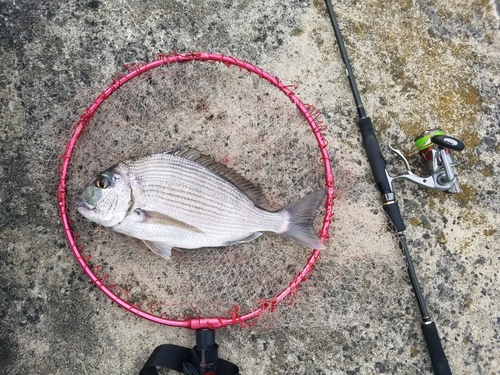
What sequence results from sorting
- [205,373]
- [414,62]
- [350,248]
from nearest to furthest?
[205,373], [350,248], [414,62]

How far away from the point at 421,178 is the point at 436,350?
3.55ft

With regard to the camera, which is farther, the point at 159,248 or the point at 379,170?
the point at 379,170

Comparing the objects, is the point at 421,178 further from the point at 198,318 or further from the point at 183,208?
the point at 198,318

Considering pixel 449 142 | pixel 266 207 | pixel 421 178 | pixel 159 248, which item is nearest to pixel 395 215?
pixel 421 178

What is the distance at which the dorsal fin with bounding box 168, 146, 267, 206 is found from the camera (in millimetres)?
2771

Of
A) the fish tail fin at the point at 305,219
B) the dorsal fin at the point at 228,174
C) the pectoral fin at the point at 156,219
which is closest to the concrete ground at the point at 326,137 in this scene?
the dorsal fin at the point at 228,174

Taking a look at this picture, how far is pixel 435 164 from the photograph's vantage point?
3.00m

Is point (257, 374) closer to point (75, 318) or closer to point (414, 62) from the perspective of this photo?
point (75, 318)

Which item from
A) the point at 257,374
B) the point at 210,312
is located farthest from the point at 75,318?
the point at 257,374

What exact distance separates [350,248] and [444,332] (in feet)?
2.78

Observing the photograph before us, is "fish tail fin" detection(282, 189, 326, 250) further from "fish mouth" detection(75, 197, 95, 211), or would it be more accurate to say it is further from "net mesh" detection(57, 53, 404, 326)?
"fish mouth" detection(75, 197, 95, 211)

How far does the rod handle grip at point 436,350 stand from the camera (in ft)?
9.69

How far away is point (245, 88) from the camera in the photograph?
3072mm

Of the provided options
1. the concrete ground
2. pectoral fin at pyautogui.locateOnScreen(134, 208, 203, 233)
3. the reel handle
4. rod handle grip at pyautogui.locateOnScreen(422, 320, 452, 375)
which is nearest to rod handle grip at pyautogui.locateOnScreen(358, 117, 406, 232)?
the concrete ground
